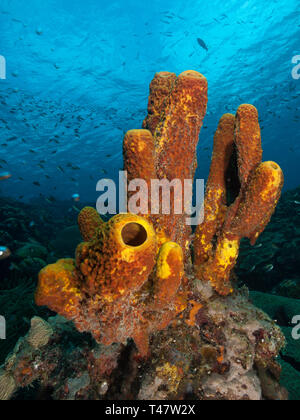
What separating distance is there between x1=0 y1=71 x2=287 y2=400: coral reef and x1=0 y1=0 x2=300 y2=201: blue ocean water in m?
10.00

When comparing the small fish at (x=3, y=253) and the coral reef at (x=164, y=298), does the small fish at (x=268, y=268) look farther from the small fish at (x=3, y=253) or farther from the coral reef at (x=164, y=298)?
the small fish at (x=3, y=253)

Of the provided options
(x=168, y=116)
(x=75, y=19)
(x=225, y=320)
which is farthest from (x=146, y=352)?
(x=75, y=19)

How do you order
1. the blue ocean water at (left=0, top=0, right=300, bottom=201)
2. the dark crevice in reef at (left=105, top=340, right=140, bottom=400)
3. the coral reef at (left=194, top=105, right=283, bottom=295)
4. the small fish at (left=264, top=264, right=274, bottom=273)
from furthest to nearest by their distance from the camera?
the blue ocean water at (left=0, top=0, right=300, bottom=201), the small fish at (left=264, top=264, right=274, bottom=273), the coral reef at (left=194, top=105, right=283, bottom=295), the dark crevice in reef at (left=105, top=340, right=140, bottom=400)

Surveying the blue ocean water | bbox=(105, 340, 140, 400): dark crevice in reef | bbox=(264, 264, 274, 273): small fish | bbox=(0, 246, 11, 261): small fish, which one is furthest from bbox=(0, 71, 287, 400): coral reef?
the blue ocean water

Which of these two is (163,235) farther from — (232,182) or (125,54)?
(125,54)

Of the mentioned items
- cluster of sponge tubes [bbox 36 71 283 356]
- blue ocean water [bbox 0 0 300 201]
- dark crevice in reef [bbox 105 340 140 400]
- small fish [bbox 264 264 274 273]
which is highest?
blue ocean water [bbox 0 0 300 201]

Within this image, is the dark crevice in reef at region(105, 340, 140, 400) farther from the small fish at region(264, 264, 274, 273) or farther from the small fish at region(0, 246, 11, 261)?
the small fish at region(0, 246, 11, 261)

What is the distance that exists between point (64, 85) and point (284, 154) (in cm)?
5845

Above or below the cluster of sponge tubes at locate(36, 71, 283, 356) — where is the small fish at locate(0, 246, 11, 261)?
below

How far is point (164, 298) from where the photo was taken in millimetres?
1710

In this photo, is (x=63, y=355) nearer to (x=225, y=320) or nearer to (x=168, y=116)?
(x=225, y=320)

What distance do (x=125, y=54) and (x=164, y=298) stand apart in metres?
22.5

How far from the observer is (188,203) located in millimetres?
2156

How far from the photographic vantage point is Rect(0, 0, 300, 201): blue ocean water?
15461mm
